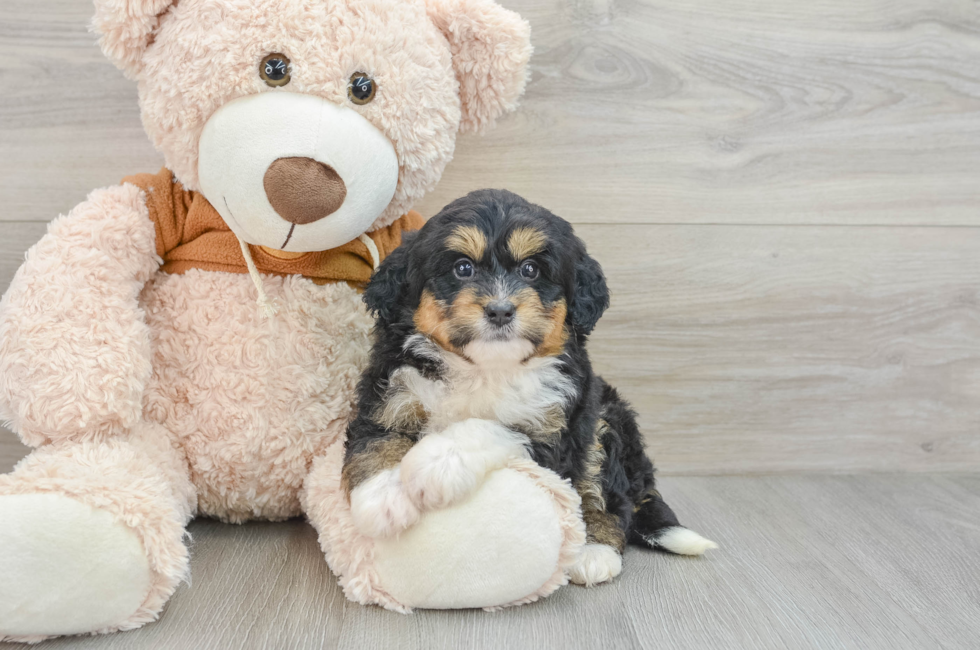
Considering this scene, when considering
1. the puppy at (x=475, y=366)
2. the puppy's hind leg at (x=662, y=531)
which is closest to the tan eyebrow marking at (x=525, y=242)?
the puppy at (x=475, y=366)

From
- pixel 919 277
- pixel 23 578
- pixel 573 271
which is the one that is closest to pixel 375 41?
pixel 573 271

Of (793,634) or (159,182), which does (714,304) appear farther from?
(159,182)

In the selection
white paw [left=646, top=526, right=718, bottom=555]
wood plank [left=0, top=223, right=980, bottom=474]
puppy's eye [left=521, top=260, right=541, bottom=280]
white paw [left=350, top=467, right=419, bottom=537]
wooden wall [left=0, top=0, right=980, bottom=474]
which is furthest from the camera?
wood plank [left=0, top=223, right=980, bottom=474]

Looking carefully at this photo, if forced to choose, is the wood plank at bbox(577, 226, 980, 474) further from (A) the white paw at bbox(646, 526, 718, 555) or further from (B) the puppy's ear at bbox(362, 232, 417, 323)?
(B) the puppy's ear at bbox(362, 232, 417, 323)

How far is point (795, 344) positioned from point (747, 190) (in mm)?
488

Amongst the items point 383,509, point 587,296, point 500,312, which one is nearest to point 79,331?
point 383,509

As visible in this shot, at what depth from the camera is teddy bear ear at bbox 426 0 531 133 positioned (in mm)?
1681

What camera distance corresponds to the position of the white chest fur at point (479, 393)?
153 cm

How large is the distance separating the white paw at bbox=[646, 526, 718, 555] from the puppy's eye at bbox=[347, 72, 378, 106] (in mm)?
1154

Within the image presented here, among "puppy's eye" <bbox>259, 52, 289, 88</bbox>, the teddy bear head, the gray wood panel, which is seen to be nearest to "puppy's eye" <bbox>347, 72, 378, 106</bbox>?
the teddy bear head

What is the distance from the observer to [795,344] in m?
2.38

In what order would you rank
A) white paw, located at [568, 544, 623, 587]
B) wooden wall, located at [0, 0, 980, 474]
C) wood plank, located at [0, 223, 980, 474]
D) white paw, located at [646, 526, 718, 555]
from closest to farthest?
white paw, located at [568, 544, 623, 587], white paw, located at [646, 526, 718, 555], wooden wall, located at [0, 0, 980, 474], wood plank, located at [0, 223, 980, 474]

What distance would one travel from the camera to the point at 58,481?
4.44 ft

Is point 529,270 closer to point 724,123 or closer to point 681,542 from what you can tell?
point 681,542
